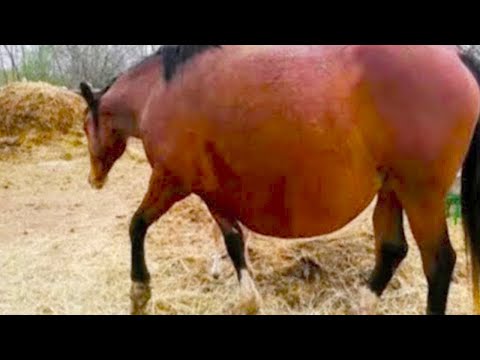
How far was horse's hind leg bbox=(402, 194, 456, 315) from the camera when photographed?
2303mm

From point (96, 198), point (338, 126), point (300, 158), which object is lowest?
point (96, 198)

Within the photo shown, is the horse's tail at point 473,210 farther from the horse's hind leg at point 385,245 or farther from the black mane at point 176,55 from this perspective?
the black mane at point 176,55

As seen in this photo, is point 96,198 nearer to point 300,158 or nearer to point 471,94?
point 300,158

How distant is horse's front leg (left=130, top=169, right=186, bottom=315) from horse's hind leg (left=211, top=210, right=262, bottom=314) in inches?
10.6

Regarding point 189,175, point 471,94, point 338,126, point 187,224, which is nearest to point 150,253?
point 187,224

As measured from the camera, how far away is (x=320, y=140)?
7.61 ft

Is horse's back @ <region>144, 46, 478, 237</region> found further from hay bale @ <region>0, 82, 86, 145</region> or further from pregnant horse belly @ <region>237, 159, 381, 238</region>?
hay bale @ <region>0, 82, 86, 145</region>

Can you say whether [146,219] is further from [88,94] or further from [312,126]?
[312,126]

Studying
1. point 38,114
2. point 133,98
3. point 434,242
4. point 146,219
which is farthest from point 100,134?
point 38,114

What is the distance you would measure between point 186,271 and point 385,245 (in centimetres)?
128

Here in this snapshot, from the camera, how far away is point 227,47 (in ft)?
8.53

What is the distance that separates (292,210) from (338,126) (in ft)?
1.42

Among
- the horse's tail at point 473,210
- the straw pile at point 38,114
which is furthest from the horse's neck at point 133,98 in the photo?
the straw pile at point 38,114

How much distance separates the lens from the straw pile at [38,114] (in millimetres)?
10297
